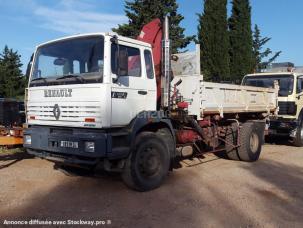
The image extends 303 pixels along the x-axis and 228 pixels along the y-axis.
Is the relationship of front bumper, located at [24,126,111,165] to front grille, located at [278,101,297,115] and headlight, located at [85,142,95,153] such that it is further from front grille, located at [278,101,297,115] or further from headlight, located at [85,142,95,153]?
front grille, located at [278,101,297,115]

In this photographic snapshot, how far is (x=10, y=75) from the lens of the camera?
2812 centimetres

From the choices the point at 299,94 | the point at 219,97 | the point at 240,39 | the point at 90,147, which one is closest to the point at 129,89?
the point at 90,147

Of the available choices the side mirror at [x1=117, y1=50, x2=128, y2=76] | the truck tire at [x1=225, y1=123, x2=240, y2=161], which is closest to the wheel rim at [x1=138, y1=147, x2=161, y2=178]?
the side mirror at [x1=117, y1=50, x2=128, y2=76]

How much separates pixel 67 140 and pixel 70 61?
140 cm

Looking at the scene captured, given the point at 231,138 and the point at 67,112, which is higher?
the point at 67,112

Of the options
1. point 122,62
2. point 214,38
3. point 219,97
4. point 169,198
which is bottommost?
point 169,198

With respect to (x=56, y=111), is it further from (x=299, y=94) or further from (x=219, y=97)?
(x=299, y=94)

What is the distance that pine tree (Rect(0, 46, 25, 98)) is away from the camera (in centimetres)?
2683

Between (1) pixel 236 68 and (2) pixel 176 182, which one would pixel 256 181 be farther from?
(1) pixel 236 68

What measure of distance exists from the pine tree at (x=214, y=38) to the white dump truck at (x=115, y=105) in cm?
1529

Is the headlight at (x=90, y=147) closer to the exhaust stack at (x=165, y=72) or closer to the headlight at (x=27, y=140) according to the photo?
the headlight at (x=27, y=140)

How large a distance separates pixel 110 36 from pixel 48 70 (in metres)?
1.46

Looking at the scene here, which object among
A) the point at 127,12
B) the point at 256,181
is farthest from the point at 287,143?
the point at 127,12

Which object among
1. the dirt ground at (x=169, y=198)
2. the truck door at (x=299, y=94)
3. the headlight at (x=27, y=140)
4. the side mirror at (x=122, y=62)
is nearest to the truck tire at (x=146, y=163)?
the dirt ground at (x=169, y=198)
